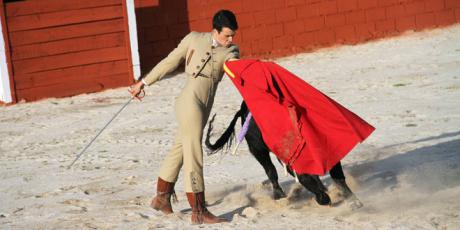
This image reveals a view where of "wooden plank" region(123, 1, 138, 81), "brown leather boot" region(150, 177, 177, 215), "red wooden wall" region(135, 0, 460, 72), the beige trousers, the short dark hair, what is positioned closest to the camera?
the short dark hair

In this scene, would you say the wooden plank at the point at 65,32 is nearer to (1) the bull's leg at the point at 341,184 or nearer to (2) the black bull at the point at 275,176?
(2) the black bull at the point at 275,176

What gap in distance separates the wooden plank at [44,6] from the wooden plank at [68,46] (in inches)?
15.9

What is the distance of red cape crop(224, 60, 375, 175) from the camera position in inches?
223

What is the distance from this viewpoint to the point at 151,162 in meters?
7.90

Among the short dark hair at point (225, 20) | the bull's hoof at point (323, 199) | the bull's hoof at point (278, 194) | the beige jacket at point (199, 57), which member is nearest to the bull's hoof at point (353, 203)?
the bull's hoof at point (323, 199)

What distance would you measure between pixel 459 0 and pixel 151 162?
27.0 ft

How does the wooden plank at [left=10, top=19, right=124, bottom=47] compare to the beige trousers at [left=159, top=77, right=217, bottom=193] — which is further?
the wooden plank at [left=10, top=19, right=124, bottom=47]

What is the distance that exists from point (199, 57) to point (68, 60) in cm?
663

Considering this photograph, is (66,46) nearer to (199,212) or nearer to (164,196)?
(164,196)

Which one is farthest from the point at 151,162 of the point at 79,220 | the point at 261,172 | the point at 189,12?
the point at 189,12

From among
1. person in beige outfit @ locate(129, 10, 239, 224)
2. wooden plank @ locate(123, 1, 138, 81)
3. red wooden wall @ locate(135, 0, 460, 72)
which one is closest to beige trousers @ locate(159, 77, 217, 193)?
person in beige outfit @ locate(129, 10, 239, 224)

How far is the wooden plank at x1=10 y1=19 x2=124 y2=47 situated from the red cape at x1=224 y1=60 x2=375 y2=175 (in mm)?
6573

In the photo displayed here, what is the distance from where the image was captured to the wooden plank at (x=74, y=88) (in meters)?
11.9

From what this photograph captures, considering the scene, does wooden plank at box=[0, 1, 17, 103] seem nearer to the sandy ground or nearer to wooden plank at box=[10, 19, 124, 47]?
wooden plank at box=[10, 19, 124, 47]
